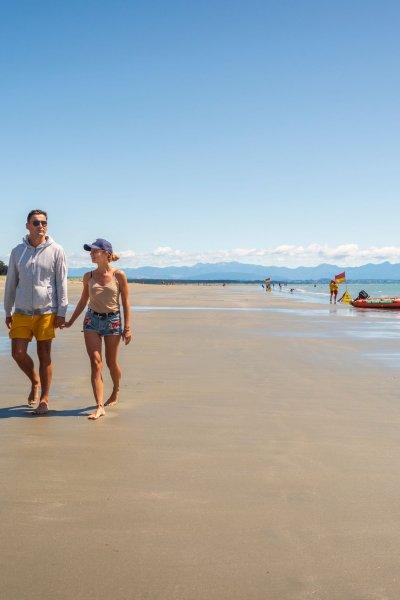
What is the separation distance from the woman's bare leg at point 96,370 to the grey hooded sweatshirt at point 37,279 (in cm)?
41

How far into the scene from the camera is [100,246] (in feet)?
22.1

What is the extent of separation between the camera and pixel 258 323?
20078 mm

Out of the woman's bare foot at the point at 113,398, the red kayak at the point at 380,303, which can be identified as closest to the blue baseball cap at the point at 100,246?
the woman's bare foot at the point at 113,398

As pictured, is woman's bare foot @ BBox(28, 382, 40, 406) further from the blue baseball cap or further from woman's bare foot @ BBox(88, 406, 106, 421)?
the blue baseball cap

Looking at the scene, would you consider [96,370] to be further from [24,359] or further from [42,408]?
[24,359]

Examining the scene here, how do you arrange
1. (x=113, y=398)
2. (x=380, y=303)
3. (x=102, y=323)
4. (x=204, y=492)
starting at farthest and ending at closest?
(x=380, y=303) → (x=113, y=398) → (x=102, y=323) → (x=204, y=492)

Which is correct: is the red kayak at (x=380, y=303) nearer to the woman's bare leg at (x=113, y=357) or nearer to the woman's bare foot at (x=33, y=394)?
the woman's bare leg at (x=113, y=357)

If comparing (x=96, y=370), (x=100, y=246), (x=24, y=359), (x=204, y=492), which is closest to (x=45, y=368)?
(x=24, y=359)

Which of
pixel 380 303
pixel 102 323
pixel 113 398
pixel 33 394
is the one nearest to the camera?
pixel 102 323

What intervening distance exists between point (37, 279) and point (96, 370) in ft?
3.70

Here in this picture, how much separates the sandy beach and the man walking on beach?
0.78 metres

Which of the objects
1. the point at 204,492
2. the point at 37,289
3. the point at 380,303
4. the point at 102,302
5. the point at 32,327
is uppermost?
the point at 37,289

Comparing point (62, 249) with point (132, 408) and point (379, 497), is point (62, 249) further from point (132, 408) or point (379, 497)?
point (379, 497)

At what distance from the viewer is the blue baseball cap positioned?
6699mm
